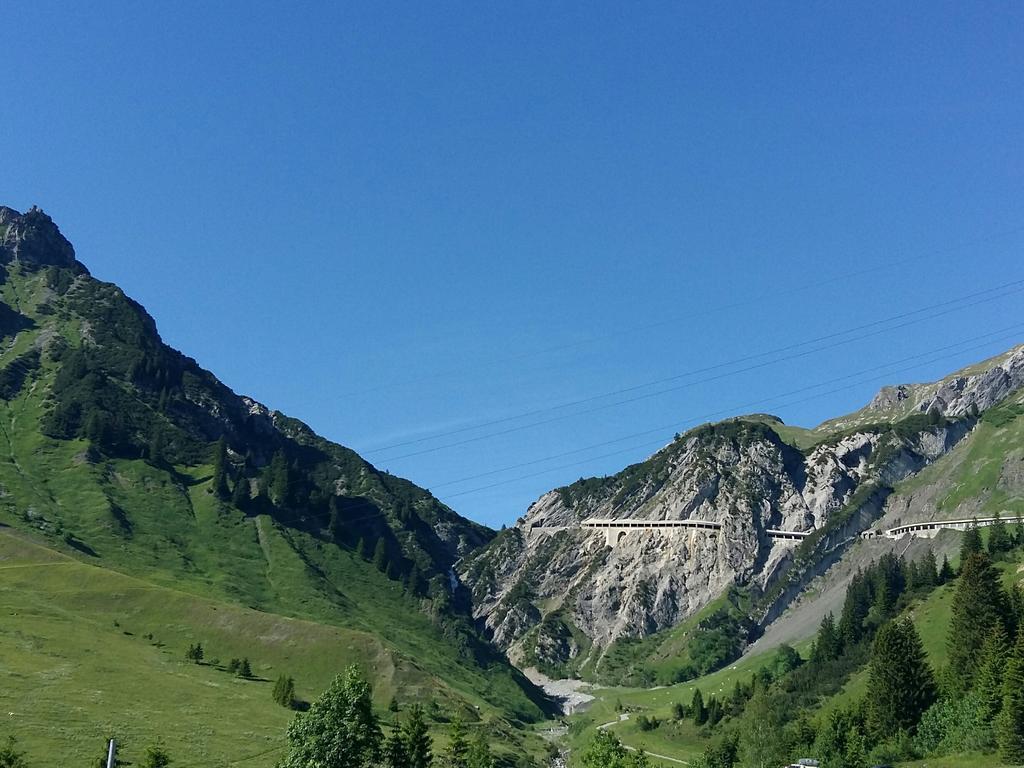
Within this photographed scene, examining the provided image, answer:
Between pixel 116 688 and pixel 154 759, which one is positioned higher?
pixel 116 688

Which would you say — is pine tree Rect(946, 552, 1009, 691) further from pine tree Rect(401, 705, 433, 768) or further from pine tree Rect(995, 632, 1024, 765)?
pine tree Rect(401, 705, 433, 768)

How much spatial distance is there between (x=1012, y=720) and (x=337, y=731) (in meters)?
73.2

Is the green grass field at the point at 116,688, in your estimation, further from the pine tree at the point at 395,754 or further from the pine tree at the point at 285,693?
the pine tree at the point at 395,754

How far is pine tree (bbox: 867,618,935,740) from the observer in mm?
132125

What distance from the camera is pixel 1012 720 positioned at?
98.6 meters

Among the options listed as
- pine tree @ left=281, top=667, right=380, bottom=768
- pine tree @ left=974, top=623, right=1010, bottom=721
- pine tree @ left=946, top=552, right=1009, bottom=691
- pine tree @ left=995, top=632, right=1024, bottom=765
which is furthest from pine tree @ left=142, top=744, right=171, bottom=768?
pine tree @ left=946, top=552, right=1009, bottom=691

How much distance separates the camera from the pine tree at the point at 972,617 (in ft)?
442

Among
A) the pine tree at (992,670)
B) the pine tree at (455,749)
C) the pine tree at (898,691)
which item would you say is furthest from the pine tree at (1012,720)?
the pine tree at (455,749)

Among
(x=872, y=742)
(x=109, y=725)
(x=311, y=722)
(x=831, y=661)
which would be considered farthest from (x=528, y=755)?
(x=311, y=722)

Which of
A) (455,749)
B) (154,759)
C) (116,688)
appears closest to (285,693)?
(116,688)

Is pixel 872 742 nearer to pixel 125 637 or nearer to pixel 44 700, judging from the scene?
pixel 44 700

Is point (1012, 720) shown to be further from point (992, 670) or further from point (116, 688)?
point (116, 688)

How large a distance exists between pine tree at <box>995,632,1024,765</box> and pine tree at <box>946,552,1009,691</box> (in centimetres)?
2805

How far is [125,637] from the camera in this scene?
604 feet
